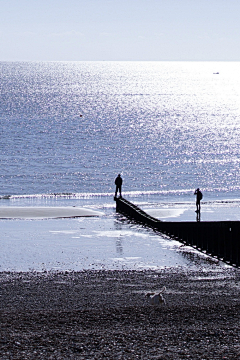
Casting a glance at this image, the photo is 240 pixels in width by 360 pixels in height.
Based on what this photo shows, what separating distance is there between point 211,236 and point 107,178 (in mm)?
43984

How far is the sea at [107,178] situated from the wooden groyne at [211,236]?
1.84 ft

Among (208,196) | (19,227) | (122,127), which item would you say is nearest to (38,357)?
(19,227)

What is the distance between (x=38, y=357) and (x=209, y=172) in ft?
212

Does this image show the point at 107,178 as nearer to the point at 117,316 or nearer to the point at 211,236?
the point at 211,236

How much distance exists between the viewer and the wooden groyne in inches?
932

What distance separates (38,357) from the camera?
11.5 meters

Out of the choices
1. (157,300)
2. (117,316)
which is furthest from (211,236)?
(117,316)

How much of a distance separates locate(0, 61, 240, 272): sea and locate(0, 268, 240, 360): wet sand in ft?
8.83

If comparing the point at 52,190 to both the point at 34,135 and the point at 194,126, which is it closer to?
the point at 34,135

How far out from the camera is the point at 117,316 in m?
14.6

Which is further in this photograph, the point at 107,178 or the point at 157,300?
the point at 107,178

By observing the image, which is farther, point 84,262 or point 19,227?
point 19,227

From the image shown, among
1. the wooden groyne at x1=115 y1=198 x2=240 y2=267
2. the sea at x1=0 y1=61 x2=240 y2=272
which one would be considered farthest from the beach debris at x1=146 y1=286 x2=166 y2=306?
the wooden groyne at x1=115 y1=198 x2=240 y2=267

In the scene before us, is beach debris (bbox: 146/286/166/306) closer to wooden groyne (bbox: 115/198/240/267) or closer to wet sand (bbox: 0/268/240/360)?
wet sand (bbox: 0/268/240/360)
